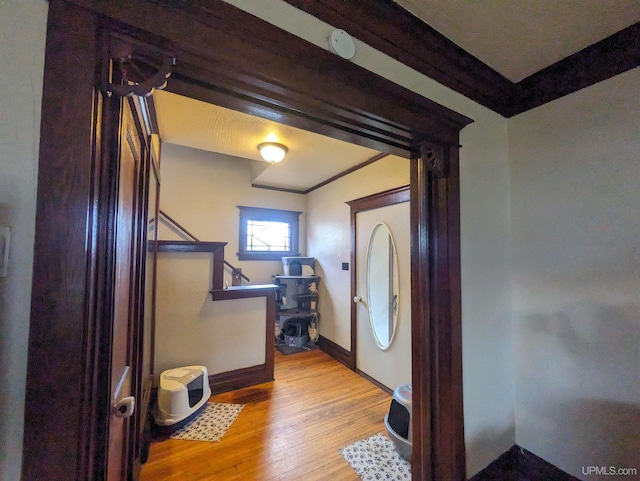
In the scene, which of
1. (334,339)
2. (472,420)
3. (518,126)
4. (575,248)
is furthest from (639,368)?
(334,339)

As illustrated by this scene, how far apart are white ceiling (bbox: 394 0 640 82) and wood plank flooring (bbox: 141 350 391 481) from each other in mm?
2541

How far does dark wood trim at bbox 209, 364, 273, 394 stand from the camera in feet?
8.29

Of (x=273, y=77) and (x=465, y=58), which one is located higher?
(x=465, y=58)

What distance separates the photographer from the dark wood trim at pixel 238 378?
8.29 feet

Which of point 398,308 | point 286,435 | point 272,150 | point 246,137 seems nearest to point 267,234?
point 272,150

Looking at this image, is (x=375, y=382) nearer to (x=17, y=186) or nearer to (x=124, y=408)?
(x=124, y=408)

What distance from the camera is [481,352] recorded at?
1.39 m

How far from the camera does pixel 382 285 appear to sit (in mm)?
2723

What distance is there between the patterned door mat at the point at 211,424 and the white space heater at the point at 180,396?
5 centimetres

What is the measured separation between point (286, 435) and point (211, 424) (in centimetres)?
64

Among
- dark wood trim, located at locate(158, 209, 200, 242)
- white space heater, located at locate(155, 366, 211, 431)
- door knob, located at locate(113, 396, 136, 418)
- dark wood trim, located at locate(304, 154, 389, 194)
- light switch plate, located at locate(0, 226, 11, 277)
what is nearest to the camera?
light switch plate, located at locate(0, 226, 11, 277)

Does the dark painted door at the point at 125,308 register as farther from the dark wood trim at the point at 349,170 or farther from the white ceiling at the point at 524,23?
the dark wood trim at the point at 349,170

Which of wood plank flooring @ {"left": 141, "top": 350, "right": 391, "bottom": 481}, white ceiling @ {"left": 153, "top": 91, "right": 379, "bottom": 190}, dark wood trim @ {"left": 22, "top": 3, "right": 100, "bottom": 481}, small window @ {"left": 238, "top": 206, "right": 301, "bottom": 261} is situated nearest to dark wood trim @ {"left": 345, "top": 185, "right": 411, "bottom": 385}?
wood plank flooring @ {"left": 141, "top": 350, "right": 391, "bottom": 481}

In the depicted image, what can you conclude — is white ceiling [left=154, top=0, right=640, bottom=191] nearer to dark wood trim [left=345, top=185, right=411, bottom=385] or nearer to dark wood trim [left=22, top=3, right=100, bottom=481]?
dark wood trim [left=22, top=3, right=100, bottom=481]
